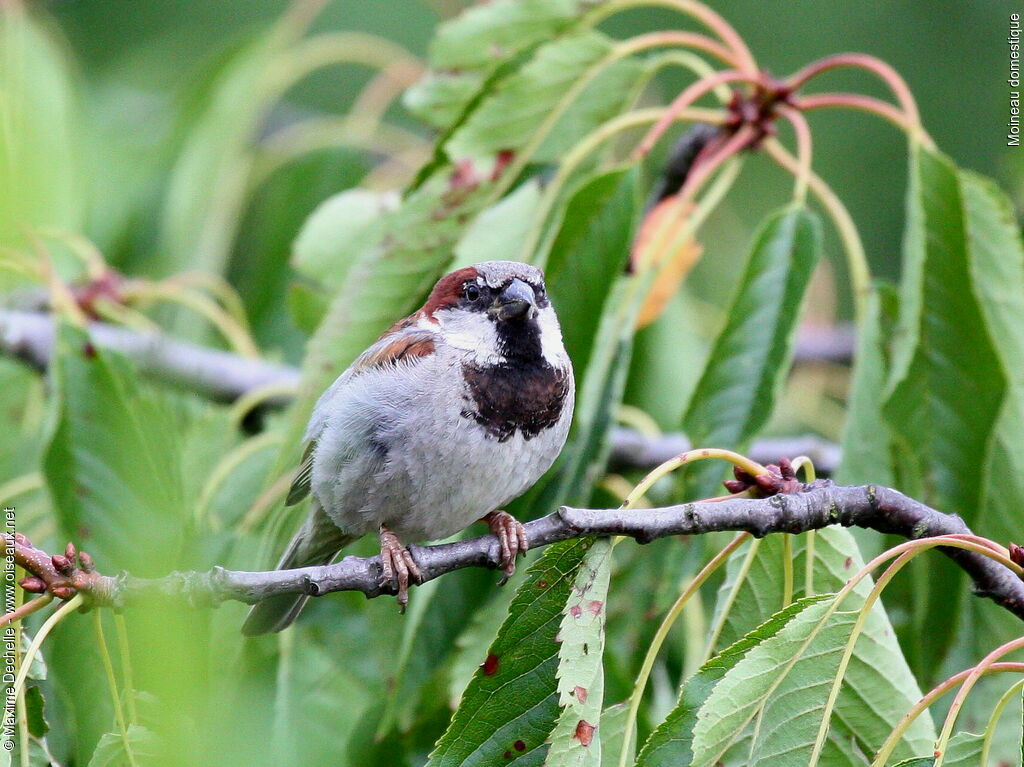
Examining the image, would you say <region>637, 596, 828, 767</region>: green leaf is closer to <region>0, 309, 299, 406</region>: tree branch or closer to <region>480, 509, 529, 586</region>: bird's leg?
<region>480, 509, 529, 586</region>: bird's leg

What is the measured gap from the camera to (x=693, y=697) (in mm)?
1976

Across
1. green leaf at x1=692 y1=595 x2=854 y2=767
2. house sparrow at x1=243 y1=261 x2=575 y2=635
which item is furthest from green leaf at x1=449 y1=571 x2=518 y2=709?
green leaf at x1=692 y1=595 x2=854 y2=767

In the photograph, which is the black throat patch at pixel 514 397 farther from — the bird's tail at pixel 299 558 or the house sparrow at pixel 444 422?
the bird's tail at pixel 299 558

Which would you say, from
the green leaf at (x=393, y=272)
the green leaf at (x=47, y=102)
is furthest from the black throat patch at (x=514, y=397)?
the green leaf at (x=47, y=102)

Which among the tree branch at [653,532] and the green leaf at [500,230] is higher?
the green leaf at [500,230]

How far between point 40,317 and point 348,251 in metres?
1.29

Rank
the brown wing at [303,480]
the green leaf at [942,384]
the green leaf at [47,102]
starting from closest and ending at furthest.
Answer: the green leaf at [942,384], the brown wing at [303,480], the green leaf at [47,102]

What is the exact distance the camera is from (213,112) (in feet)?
14.4

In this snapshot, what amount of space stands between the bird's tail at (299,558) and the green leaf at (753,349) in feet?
3.21

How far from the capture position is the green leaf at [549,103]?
311 centimetres

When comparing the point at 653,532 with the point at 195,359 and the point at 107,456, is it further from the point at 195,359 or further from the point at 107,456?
the point at 195,359

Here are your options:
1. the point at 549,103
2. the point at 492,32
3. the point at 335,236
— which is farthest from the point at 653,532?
the point at 492,32

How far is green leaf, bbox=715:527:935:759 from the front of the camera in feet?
7.00

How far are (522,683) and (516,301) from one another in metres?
1.05
